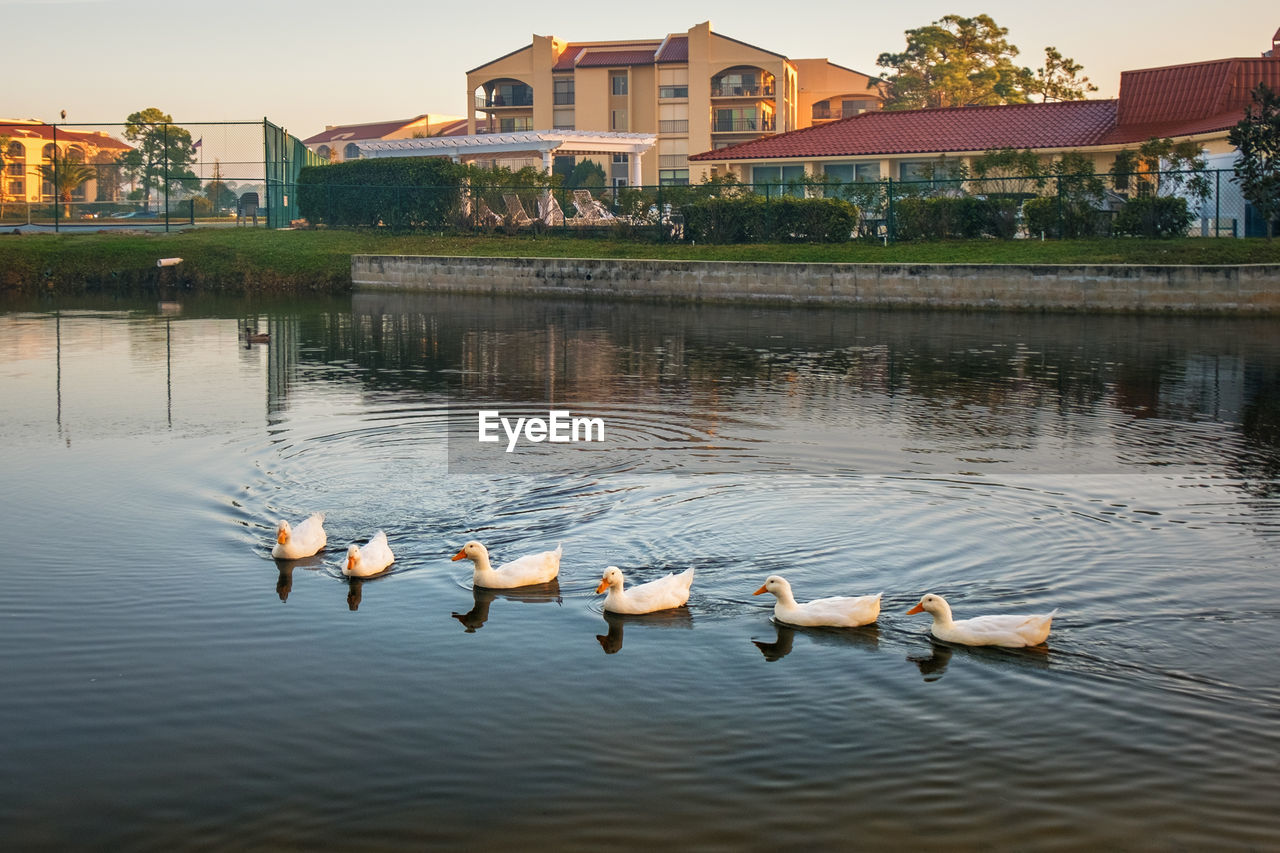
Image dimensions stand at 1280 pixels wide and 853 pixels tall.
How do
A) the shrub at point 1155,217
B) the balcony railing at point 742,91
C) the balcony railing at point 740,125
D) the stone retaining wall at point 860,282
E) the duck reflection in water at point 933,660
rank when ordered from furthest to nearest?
the balcony railing at point 740,125 < the balcony railing at point 742,91 < the shrub at point 1155,217 < the stone retaining wall at point 860,282 < the duck reflection in water at point 933,660

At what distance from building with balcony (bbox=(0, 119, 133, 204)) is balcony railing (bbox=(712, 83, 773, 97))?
108 ft

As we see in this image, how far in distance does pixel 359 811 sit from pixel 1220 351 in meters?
19.5

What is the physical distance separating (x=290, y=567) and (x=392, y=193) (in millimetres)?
35229

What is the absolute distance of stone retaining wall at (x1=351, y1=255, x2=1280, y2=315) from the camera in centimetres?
2852

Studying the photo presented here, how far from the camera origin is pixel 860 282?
104 feet

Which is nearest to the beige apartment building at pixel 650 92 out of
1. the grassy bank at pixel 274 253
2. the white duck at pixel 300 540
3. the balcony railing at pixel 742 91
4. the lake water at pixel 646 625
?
the balcony railing at pixel 742 91

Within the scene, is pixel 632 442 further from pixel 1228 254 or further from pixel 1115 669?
pixel 1228 254

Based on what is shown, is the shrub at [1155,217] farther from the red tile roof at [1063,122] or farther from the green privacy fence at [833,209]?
the red tile roof at [1063,122]

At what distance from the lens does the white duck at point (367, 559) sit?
9.90m

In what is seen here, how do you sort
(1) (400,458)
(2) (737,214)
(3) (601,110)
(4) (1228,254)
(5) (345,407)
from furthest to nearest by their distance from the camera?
1. (3) (601,110)
2. (2) (737,214)
3. (4) (1228,254)
4. (5) (345,407)
5. (1) (400,458)

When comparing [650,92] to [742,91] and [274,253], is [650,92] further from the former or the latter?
[274,253]

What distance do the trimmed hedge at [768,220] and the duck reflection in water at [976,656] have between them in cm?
2943

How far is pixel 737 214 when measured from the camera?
38438mm

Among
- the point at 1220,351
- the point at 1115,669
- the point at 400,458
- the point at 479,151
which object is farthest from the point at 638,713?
the point at 479,151
